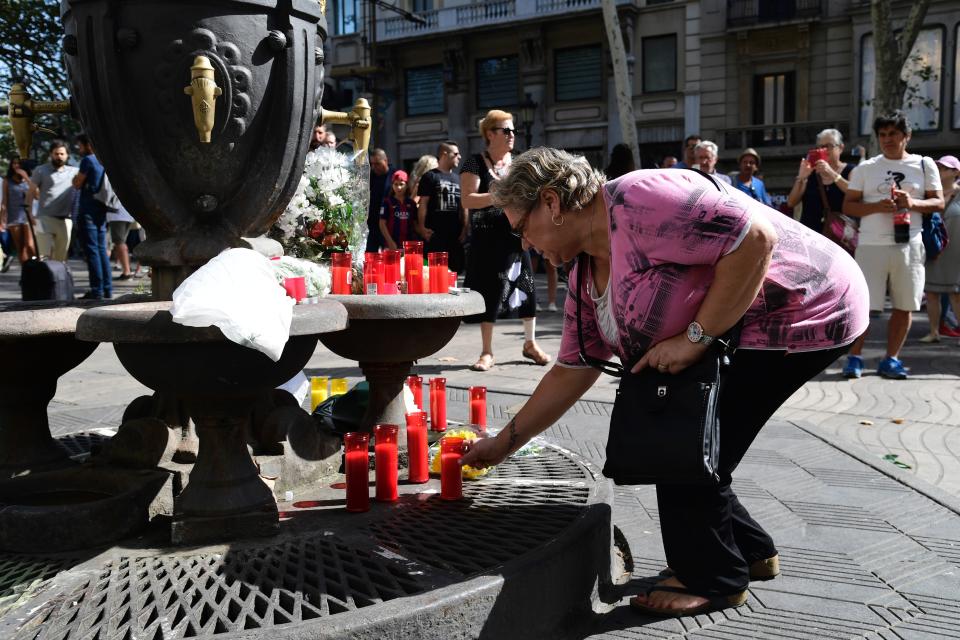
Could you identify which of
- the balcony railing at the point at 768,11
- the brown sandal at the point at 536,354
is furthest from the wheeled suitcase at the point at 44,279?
the balcony railing at the point at 768,11

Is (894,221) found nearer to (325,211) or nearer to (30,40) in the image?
(325,211)

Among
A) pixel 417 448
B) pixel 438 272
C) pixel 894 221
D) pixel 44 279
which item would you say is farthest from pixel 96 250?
pixel 894 221

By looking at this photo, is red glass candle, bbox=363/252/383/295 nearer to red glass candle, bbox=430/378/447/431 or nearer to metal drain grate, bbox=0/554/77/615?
red glass candle, bbox=430/378/447/431

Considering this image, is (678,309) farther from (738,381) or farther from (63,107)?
(63,107)

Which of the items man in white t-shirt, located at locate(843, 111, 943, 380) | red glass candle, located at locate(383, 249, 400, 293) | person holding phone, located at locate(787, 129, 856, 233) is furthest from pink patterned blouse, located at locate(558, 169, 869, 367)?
person holding phone, located at locate(787, 129, 856, 233)

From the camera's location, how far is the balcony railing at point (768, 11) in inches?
1011

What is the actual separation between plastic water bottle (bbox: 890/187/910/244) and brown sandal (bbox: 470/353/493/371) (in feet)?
11.1

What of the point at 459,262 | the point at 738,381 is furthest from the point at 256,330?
the point at 459,262

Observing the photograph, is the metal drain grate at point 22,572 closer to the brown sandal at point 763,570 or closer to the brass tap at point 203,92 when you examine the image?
the brass tap at point 203,92

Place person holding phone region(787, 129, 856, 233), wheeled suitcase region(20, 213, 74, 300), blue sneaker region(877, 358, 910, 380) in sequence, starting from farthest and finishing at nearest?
person holding phone region(787, 129, 856, 233)
blue sneaker region(877, 358, 910, 380)
wheeled suitcase region(20, 213, 74, 300)

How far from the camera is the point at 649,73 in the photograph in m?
27.9

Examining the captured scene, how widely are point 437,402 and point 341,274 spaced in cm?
81

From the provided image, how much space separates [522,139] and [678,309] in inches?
1055

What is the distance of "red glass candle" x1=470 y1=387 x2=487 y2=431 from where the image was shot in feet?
13.4
